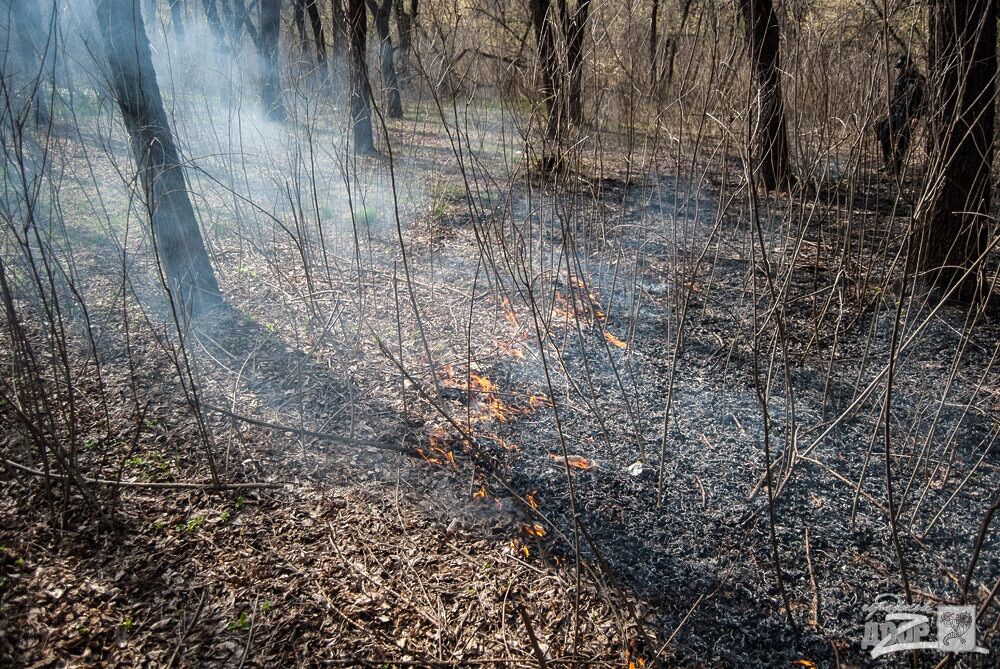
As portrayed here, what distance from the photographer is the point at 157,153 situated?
3.17m

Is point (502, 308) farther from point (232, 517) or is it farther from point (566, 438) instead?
point (232, 517)

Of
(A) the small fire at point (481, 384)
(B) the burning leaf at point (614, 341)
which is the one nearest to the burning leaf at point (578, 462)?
(A) the small fire at point (481, 384)

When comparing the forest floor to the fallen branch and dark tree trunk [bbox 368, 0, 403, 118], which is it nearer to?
the fallen branch

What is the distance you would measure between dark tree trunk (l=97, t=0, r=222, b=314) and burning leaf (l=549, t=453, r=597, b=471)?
1.85 metres

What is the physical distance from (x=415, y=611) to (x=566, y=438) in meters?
0.94

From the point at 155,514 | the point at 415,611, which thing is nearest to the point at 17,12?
the point at 155,514

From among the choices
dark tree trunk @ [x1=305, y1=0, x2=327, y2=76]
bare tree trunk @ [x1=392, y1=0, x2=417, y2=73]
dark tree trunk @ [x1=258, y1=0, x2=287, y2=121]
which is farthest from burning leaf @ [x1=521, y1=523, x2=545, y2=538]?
dark tree trunk @ [x1=258, y1=0, x2=287, y2=121]

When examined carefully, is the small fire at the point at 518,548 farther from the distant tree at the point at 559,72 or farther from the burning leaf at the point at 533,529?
the distant tree at the point at 559,72

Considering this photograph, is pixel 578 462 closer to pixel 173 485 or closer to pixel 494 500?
pixel 494 500

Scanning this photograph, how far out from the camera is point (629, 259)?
13.4ft

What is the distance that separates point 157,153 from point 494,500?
8.14 feet

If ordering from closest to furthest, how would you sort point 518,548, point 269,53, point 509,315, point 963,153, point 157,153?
point 518,548 < point 157,153 < point 963,153 < point 509,315 < point 269,53

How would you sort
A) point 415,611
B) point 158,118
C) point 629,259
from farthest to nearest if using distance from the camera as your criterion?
point 629,259, point 158,118, point 415,611

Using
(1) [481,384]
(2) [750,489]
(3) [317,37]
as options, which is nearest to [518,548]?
(2) [750,489]
